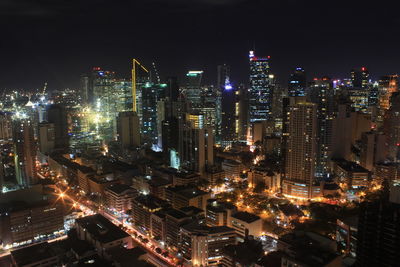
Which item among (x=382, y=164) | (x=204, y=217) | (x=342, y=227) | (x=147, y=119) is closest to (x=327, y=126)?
(x=382, y=164)

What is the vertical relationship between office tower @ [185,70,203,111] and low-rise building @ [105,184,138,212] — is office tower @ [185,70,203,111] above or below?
above

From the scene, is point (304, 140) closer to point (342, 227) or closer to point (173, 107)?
point (342, 227)

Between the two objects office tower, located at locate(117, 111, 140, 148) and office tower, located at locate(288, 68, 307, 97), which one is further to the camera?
office tower, located at locate(288, 68, 307, 97)

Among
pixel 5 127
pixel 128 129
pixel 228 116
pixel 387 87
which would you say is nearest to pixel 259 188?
pixel 128 129

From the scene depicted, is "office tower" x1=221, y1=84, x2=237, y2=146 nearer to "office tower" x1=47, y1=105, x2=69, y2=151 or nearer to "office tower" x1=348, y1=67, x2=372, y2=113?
"office tower" x1=348, y1=67, x2=372, y2=113

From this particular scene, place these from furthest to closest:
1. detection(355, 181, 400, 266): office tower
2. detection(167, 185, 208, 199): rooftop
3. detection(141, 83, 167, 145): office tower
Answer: detection(141, 83, 167, 145): office tower, detection(167, 185, 208, 199): rooftop, detection(355, 181, 400, 266): office tower

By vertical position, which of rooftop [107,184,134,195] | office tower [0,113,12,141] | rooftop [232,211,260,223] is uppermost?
office tower [0,113,12,141]

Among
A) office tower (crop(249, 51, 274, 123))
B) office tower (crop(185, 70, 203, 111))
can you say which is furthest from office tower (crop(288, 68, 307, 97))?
office tower (crop(185, 70, 203, 111))
